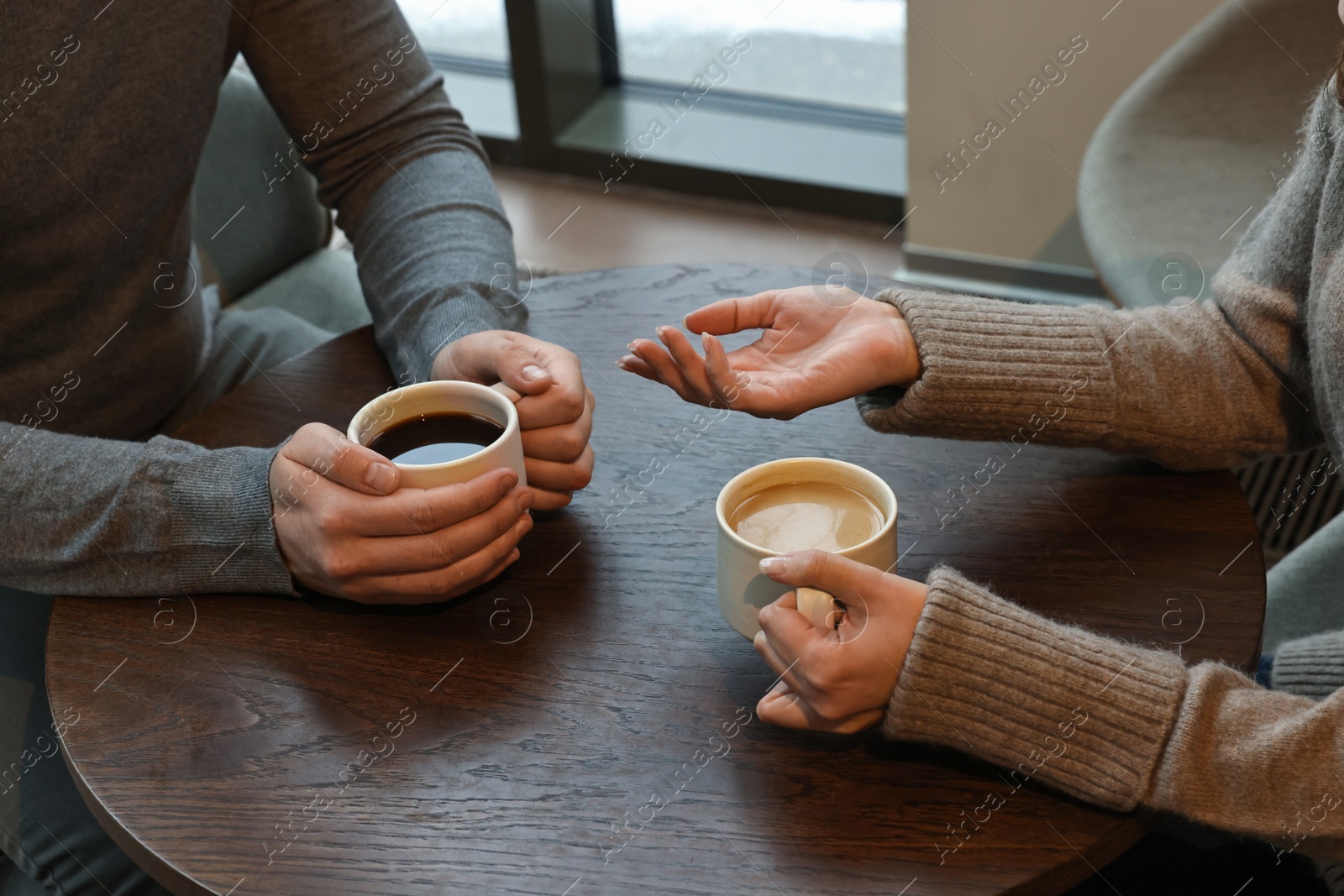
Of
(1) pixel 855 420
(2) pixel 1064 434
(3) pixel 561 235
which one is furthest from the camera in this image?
(3) pixel 561 235

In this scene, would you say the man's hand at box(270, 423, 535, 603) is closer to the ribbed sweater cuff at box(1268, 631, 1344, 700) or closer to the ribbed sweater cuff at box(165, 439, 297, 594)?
the ribbed sweater cuff at box(165, 439, 297, 594)

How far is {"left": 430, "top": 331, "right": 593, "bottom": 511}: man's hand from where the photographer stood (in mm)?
942

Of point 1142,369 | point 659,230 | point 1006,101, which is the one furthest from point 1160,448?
point 659,230

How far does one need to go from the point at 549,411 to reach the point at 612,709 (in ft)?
0.86

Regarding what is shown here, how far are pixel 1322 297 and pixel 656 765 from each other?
63cm

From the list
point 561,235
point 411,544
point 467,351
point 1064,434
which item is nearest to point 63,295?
point 467,351

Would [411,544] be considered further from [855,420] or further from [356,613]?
[855,420]

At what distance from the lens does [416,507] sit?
2.74ft

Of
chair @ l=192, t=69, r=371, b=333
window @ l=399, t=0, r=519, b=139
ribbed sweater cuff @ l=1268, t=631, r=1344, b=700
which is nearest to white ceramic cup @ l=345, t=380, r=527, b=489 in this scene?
ribbed sweater cuff @ l=1268, t=631, r=1344, b=700

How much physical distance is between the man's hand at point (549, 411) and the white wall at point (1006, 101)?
1567 millimetres

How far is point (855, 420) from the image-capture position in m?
1.08

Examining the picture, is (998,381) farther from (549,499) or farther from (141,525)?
(141,525)

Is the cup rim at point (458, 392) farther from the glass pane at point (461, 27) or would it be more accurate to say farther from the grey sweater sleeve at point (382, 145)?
the glass pane at point (461, 27)

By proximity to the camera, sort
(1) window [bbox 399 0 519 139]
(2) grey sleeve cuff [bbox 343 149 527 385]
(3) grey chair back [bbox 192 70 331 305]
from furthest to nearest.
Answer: (1) window [bbox 399 0 519 139] → (3) grey chair back [bbox 192 70 331 305] → (2) grey sleeve cuff [bbox 343 149 527 385]
